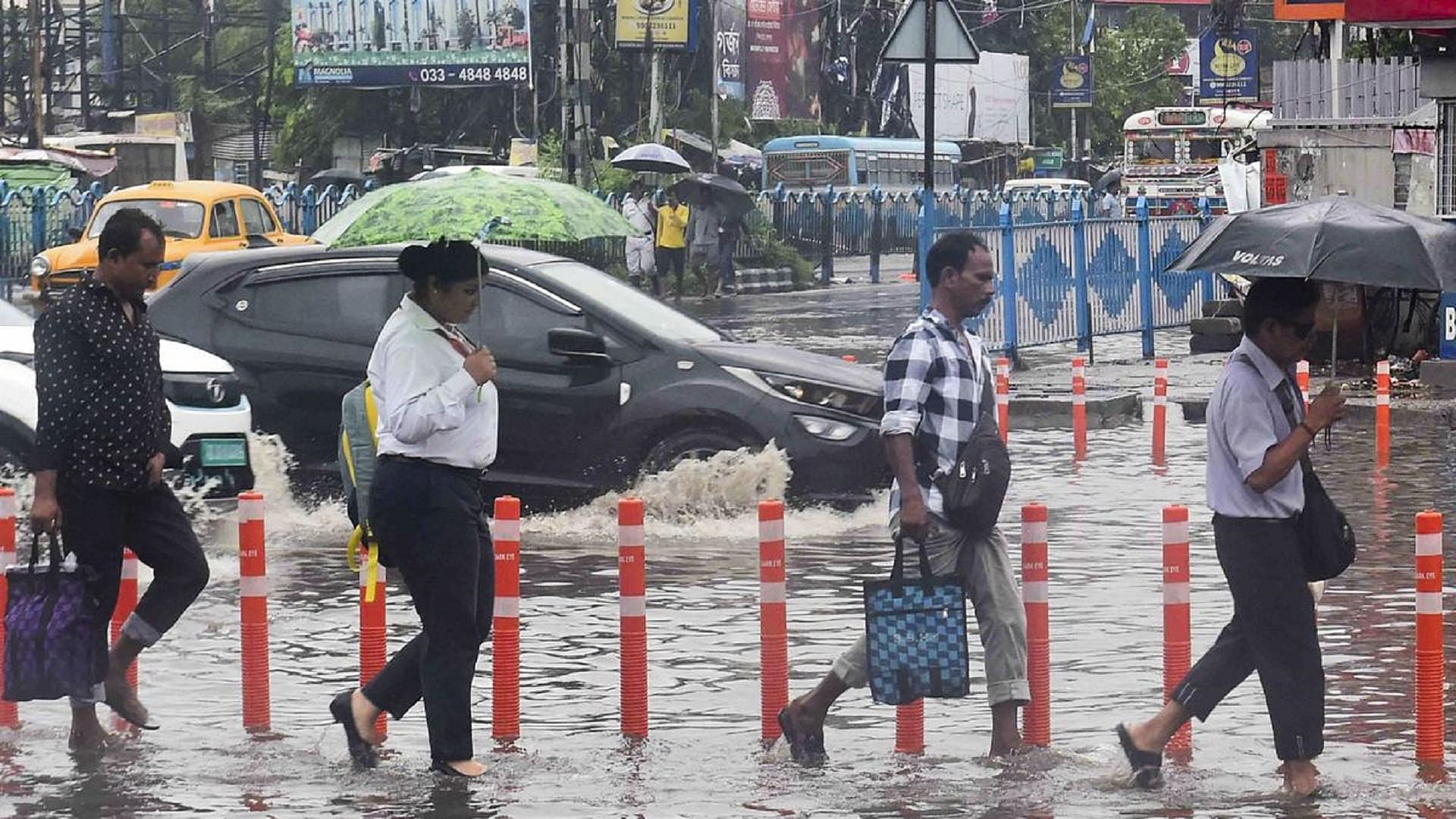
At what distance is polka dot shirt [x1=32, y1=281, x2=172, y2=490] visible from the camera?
25.4 ft

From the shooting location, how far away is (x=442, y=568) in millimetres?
7215

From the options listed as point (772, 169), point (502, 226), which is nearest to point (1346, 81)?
point (502, 226)

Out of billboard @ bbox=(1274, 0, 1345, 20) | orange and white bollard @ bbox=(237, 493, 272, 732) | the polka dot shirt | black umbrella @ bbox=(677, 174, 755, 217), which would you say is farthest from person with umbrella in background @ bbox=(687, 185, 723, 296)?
the polka dot shirt

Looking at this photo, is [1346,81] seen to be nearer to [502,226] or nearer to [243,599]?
[502,226]

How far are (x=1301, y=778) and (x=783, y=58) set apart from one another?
69.4 m

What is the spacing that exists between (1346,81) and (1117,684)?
20.6m

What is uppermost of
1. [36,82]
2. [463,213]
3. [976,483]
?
[36,82]

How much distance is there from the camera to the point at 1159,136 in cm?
5600

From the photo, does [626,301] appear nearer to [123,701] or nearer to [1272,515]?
[123,701]

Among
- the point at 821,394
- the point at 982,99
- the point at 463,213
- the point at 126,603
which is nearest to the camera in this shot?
the point at 126,603

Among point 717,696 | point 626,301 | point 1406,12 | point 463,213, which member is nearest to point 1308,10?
point 1406,12

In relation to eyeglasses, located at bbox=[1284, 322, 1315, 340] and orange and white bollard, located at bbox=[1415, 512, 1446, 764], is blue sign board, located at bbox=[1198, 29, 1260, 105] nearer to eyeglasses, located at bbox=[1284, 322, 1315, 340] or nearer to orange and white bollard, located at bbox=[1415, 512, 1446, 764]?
orange and white bollard, located at bbox=[1415, 512, 1446, 764]

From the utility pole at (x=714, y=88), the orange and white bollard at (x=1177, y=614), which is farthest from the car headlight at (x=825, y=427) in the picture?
the utility pole at (x=714, y=88)

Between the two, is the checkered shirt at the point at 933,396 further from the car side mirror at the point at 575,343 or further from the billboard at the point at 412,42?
the billboard at the point at 412,42
